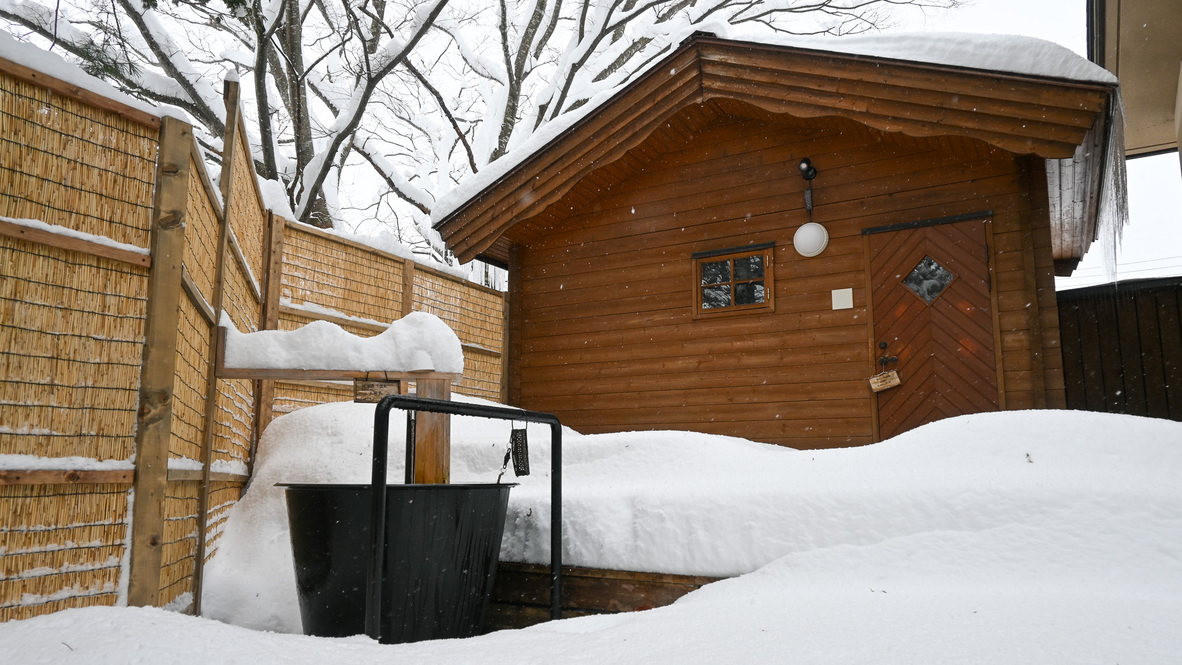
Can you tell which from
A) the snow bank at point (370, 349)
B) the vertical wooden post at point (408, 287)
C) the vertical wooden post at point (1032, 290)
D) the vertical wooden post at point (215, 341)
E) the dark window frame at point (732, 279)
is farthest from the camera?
the vertical wooden post at point (408, 287)

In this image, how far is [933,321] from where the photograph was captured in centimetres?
632

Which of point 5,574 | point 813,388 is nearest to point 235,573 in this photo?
point 5,574

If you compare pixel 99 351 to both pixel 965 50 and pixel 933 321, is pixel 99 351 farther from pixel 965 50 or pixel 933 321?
pixel 965 50

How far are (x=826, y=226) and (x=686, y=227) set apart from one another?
1454 mm

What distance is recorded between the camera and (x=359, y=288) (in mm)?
8625

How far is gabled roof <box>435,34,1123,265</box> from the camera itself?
5.53m

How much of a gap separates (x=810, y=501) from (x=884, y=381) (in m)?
3.22

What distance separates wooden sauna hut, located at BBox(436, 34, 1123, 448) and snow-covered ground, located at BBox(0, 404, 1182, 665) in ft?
5.86

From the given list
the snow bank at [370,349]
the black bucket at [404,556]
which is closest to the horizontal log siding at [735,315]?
the snow bank at [370,349]

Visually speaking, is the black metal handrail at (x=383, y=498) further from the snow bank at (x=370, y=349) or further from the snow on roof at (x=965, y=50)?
the snow on roof at (x=965, y=50)

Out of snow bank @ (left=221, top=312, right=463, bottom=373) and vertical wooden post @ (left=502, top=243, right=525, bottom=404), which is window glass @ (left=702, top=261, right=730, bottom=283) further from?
snow bank @ (left=221, top=312, right=463, bottom=373)

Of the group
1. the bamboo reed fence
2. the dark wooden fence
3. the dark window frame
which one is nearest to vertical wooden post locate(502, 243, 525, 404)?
the dark window frame

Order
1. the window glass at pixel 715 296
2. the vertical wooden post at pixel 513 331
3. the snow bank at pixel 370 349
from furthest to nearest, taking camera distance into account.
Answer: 1. the vertical wooden post at pixel 513 331
2. the window glass at pixel 715 296
3. the snow bank at pixel 370 349

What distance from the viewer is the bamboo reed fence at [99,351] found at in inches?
108
